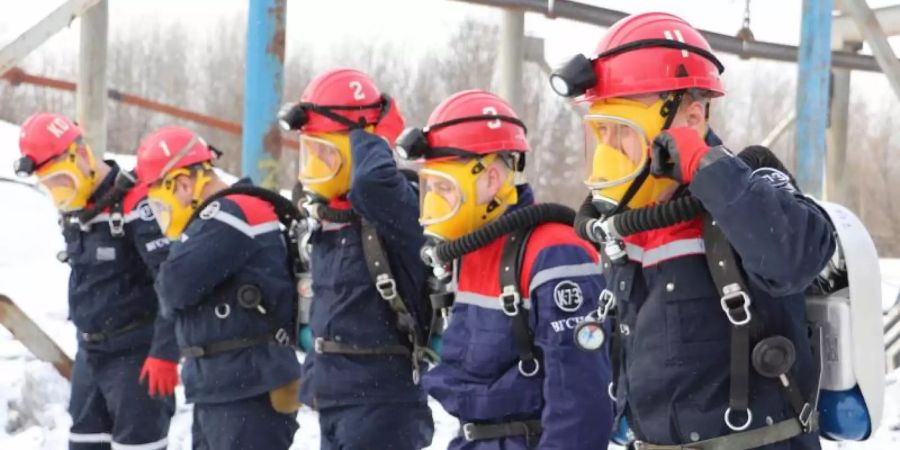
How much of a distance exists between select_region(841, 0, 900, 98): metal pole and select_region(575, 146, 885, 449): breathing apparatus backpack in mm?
6342

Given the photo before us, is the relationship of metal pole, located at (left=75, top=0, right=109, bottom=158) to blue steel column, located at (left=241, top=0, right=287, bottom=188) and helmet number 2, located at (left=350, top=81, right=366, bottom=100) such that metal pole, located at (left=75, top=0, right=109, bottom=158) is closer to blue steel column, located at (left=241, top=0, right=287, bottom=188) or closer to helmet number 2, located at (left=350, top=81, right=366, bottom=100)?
blue steel column, located at (left=241, top=0, right=287, bottom=188)

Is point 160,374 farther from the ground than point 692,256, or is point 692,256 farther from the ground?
point 692,256

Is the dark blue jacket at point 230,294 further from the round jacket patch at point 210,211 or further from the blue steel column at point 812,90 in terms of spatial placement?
the blue steel column at point 812,90

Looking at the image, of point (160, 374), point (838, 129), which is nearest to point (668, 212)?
point (160, 374)

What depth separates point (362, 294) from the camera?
4.62 metres

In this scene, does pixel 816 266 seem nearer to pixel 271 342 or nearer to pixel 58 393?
pixel 271 342

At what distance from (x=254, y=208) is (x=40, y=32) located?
11.4 ft

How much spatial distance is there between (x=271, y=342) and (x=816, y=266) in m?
3.13

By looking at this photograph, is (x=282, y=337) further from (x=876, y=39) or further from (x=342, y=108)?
(x=876, y=39)

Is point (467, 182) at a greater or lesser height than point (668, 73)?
lesser

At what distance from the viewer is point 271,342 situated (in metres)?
5.18

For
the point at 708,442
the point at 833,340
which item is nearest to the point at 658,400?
the point at 708,442

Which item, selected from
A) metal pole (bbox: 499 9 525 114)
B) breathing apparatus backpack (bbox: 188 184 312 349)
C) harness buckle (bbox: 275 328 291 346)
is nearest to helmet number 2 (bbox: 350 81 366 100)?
breathing apparatus backpack (bbox: 188 184 312 349)

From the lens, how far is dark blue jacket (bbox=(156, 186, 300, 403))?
5.00m
